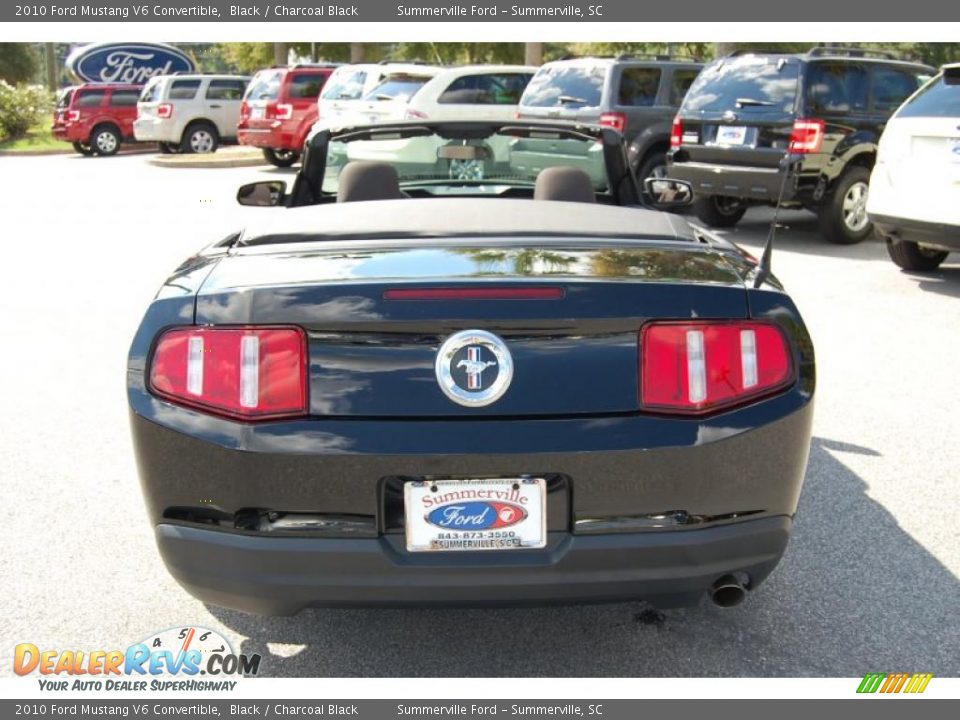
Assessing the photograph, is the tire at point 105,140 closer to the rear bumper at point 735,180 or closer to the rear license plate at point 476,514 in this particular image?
the rear bumper at point 735,180

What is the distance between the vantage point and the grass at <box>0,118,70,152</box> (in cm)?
3134

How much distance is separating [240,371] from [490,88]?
15.6 metres

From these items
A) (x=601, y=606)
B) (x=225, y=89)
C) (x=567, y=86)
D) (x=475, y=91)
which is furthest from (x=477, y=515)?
(x=225, y=89)

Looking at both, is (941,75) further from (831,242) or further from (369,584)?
(369,584)

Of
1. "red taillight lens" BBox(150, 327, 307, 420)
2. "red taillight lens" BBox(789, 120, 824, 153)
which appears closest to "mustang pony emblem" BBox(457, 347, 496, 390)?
"red taillight lens" BBox(150, 327, 307, 420)

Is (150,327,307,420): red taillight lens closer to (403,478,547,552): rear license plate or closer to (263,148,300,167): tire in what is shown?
(403,478,547,552): rear license plate

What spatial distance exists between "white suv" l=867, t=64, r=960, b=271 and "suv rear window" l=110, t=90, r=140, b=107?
949 inches

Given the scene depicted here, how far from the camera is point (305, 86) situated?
22328mm

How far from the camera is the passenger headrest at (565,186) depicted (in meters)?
4.52

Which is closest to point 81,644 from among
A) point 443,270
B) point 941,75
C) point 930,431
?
point 443,270

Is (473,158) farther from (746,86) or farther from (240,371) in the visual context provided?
(746,86)

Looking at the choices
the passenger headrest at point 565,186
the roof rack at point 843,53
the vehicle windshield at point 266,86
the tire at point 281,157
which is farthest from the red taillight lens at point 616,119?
the tire at point 281,157

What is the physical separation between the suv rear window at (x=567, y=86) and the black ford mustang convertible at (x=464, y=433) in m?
11.7
